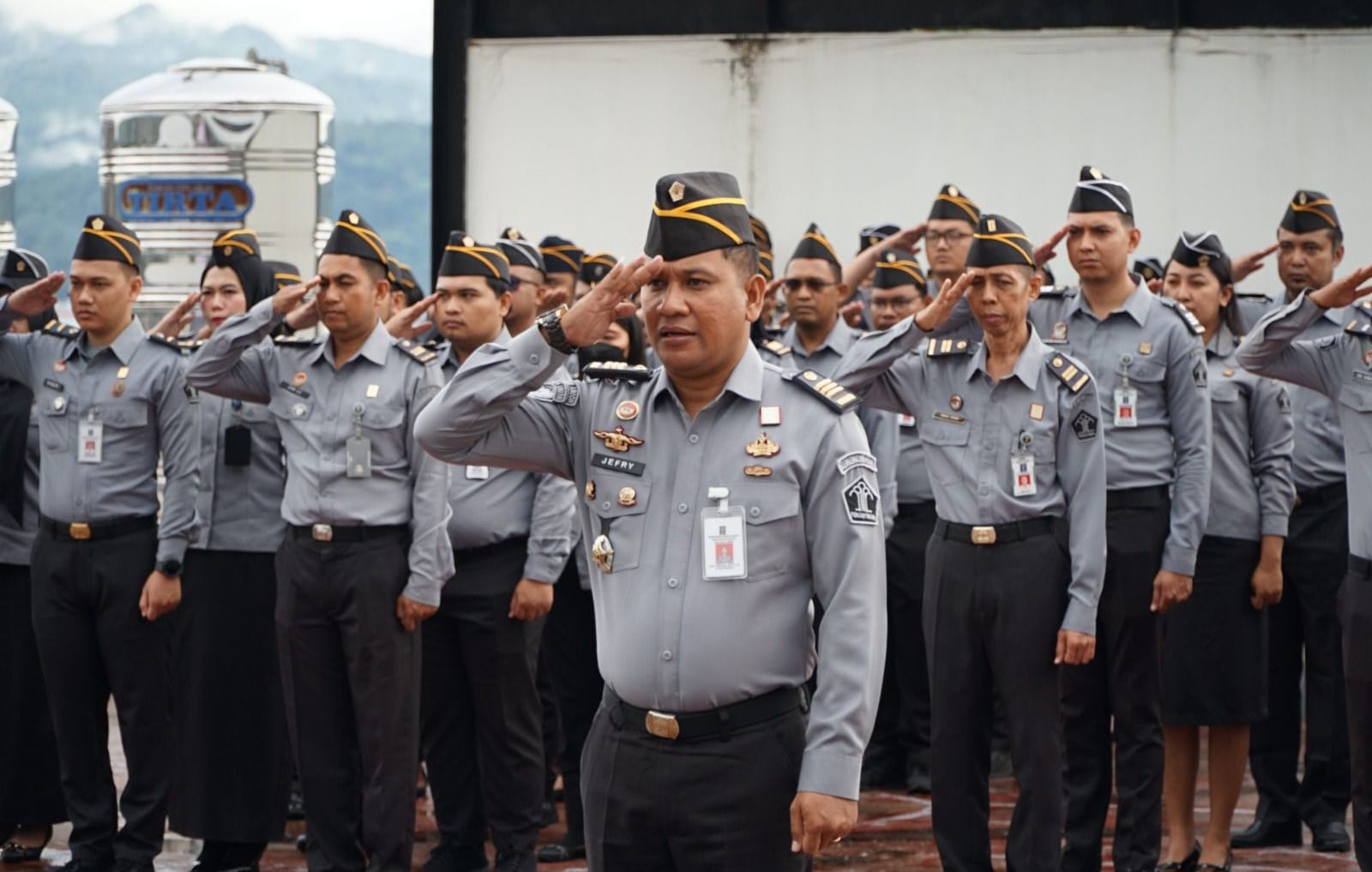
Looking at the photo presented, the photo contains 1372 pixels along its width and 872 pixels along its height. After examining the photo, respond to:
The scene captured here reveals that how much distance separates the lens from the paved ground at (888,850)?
7102mm

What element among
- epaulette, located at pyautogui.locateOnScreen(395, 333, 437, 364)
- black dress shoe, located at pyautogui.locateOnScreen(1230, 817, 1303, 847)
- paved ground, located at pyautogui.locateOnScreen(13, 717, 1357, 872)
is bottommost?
paved ground, located at pyautogui.locateOnScreen(13, 717, 1357, 872)

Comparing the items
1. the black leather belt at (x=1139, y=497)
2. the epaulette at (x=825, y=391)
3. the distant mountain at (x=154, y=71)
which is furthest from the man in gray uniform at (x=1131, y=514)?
the distant mountain at (x=154, y=71)

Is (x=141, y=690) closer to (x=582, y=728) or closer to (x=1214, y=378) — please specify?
(x=582, y=728)

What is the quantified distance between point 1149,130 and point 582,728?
5152 mm

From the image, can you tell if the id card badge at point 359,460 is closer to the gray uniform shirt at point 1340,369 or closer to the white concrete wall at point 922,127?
the gray uniform shirt at point 1340,369

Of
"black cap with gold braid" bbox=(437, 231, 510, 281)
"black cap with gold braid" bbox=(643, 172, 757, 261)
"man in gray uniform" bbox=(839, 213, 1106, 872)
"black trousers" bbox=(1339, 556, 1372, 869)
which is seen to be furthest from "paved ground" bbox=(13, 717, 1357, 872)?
"black cap with gold braid" bbox=(643, 172, 757, 261)

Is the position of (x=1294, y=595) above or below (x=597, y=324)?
below

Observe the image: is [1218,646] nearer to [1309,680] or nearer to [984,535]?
[1309,680]

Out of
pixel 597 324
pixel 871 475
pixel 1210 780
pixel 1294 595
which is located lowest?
pixel 1210 780

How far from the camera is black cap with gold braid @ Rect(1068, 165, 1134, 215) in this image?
21.9 ft

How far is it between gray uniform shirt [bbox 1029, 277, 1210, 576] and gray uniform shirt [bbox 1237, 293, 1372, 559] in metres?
0.25

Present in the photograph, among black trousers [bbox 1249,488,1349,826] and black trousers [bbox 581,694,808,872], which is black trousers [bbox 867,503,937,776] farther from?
black trousers [bbox 581,694,808,872]

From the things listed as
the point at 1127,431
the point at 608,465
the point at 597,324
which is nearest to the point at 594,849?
the point at 608,465

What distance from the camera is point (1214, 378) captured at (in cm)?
725
